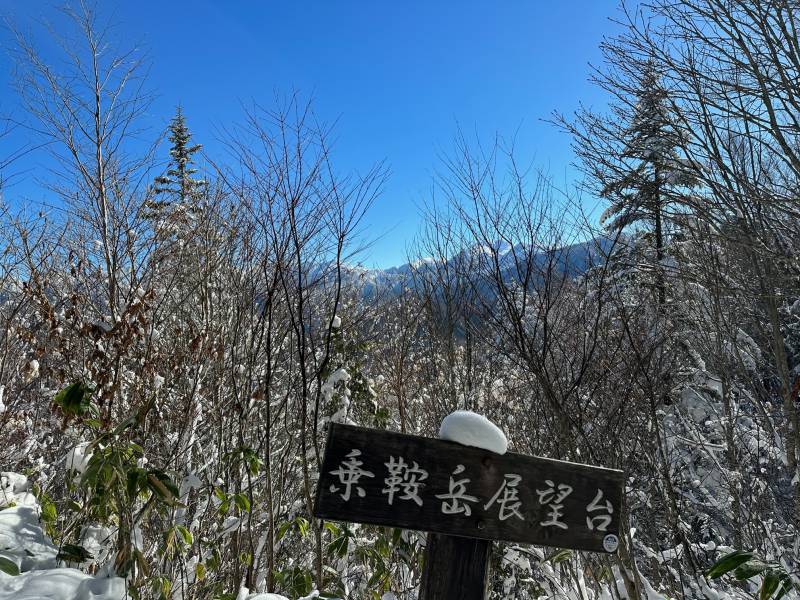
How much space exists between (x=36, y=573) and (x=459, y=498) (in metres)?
1.89

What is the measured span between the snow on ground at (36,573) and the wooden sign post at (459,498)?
1195 mm

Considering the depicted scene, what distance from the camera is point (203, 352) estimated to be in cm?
337

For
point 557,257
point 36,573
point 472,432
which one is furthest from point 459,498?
point 557,257

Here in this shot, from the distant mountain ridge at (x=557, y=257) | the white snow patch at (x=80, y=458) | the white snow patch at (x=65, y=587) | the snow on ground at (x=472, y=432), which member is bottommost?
the white snow patch at (x=65, y=587)

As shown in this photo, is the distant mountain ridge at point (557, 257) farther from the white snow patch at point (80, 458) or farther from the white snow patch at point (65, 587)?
the white snow patch at point (65, 587)

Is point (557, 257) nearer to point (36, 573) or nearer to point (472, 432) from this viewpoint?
point (472, 432)

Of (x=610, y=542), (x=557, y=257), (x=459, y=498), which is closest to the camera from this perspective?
(x=459, y=498)

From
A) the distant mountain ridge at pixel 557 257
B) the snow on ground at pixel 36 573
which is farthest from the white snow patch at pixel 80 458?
the distant mountain ridge at pixel 557 257

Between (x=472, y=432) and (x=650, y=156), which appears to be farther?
(x=650, y=156)

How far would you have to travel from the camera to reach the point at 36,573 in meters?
2.11

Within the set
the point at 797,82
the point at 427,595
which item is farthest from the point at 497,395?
the point at 427,595

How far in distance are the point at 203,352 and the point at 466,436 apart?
234 centimetres

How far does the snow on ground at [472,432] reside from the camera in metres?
1.62

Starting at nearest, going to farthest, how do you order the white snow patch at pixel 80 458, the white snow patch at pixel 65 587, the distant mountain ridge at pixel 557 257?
the white snow patch at pixel 65 587, the white snow patch at pixel 80 458, the distant mountain ridge at pixel 557 257
